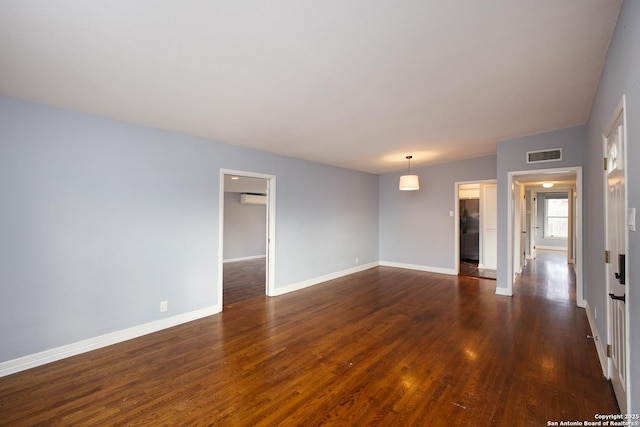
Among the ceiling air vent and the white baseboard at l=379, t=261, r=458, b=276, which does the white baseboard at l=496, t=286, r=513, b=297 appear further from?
the ceiling air vent

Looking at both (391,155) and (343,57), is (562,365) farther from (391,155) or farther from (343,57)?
(391,155)

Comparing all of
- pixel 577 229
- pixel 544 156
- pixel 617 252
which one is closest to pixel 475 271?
pixel 577 229

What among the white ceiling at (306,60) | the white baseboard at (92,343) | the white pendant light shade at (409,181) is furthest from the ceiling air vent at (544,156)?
the white baseboard at (92,343)

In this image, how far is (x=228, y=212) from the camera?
8727 millimetres

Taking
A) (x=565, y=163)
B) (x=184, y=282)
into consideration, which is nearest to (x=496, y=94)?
(x=565, y=163)

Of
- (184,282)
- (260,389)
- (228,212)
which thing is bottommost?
(260,389)

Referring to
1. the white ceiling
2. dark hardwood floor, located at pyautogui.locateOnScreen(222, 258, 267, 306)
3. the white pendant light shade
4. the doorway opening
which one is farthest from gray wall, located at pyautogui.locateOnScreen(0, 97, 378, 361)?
the doorway opening

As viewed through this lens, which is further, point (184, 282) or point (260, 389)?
point (184, 282)

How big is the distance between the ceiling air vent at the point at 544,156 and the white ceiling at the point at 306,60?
0.83 m

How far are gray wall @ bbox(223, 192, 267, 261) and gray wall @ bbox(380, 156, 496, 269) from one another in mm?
4066

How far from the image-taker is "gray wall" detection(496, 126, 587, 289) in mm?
4027

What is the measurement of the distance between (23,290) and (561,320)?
602 centimetres

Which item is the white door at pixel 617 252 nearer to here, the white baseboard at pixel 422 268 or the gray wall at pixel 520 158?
the gray wall at pixel 520 158

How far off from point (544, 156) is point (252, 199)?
7511 millimetres
